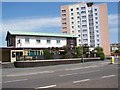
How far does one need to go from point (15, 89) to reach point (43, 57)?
96.4 feet

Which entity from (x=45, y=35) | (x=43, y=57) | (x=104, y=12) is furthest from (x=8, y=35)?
(x=104, y=12)

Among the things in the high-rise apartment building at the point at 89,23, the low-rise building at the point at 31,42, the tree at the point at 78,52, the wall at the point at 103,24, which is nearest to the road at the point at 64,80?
the tree at the point at 78,52

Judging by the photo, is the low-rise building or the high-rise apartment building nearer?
the low-rise building

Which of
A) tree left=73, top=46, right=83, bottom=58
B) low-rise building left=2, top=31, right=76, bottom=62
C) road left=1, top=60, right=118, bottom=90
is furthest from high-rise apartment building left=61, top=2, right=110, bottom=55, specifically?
road left=1, top=60, right=118, bottom=90

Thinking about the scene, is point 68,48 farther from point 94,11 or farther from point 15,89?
point 94,11

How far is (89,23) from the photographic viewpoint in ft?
381

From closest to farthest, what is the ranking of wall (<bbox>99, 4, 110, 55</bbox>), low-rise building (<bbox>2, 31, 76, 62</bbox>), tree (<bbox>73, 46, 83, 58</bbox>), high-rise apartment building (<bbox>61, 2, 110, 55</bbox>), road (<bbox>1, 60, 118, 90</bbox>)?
road (<bbox>1, 60, 118, 90</bbox>), tree (<bbox>73, 46, 83, 58</bbox>), low-rise building (<bbox>2, 31, 76, 62</bbox>), wall (<bbox>99, 4, 110, 55</bbox>), high-rise apartment building (<bbox>61, 2, 110, 55</bbox>)

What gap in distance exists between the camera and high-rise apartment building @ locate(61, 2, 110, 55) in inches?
4393

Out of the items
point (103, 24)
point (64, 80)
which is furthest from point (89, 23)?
point (64, 80)

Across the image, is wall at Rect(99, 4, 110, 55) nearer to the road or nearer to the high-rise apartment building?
the high-rise apartment building

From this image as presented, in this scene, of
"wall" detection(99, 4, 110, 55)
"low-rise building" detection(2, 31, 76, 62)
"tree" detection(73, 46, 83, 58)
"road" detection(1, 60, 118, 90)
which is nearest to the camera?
"road" detection(1, 60, 118, 90)

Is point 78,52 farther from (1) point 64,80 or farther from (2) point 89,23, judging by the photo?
(2) point 89,23

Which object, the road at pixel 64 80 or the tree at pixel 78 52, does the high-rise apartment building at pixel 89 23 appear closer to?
the tree at pixel 78 52

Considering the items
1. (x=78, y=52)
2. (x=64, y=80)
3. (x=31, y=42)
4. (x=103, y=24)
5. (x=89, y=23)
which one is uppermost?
(x=89, y=23)
